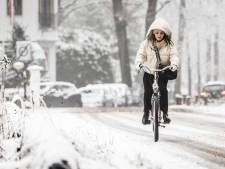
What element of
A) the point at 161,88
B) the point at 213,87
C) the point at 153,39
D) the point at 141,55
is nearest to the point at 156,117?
the point at 161,88

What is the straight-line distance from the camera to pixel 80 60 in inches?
2292

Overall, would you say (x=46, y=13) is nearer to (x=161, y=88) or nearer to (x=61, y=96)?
(x=61, y=96)

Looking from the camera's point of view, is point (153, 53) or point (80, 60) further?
point (80, 60)

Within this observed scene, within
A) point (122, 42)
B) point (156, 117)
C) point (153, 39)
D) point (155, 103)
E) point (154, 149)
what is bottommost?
point (154, 149)

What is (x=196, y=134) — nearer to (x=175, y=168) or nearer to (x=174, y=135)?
(x=174, y=135)

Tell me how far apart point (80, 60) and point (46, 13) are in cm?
565

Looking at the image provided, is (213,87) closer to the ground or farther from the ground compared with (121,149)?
farther from the ground

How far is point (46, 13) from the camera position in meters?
54.0

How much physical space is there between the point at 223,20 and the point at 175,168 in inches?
1923

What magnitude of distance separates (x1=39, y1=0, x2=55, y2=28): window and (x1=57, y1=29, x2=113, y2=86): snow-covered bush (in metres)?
4.16

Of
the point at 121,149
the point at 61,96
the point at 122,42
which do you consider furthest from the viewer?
the point at 122,42

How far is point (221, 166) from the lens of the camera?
30.9ft

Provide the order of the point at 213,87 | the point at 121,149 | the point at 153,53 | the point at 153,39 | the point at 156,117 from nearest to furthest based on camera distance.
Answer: the point at 121,149 < the point at 156,117 < the point at 153,53 < the point at 153,39 < the point at 213,87

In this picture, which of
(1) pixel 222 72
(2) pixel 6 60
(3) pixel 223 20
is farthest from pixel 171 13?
(2) pixel 6 60
